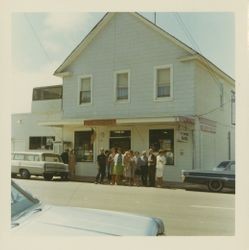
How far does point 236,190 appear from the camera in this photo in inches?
138

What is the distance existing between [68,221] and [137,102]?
10.2 feet

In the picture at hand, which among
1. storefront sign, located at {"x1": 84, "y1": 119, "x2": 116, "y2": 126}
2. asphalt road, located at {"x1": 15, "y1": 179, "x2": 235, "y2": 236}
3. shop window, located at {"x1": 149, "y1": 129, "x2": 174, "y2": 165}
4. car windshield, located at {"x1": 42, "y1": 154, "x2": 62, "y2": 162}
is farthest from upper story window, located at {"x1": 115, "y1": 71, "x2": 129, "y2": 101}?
asphalt road, located at {"x1": 15, "y1": 179, "x2": 235, "y2": 236}

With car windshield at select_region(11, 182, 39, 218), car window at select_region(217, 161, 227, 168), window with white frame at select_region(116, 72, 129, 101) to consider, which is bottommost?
car windshield at select_region(11, 182, 39, 218)

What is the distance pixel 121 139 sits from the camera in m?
5.13

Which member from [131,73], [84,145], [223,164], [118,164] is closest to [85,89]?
[131,73]

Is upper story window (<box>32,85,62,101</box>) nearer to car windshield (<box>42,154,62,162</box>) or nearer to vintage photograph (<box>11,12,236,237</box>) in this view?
vintage photograph (<box>11,12,236,237</box>)

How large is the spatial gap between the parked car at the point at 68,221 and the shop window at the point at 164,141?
6.99 feet

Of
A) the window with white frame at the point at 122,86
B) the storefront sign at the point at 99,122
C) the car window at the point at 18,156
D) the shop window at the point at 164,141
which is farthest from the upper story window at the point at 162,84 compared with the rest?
the car window at the point at 18,156

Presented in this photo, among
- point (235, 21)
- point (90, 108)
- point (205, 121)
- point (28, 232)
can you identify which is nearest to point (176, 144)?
point (205, 121)

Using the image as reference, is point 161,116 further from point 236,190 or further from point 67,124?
point 236,190

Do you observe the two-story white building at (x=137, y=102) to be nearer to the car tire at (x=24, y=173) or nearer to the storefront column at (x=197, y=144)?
the storefront column at (x=197, y=144)

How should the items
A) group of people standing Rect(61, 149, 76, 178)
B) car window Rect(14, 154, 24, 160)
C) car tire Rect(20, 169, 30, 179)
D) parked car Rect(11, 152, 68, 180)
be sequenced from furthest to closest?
1. group of people standing Rect(61, 149, 76, 178)
2. parked car Rect(11, 152, 68, 180)
3. car tire Rect(20, 169, 30, 179)
4. car window Rect(14, 154, 24, 160)

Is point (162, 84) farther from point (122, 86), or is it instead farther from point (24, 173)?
point (24, 173)

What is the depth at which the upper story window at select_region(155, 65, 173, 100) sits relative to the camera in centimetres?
525
